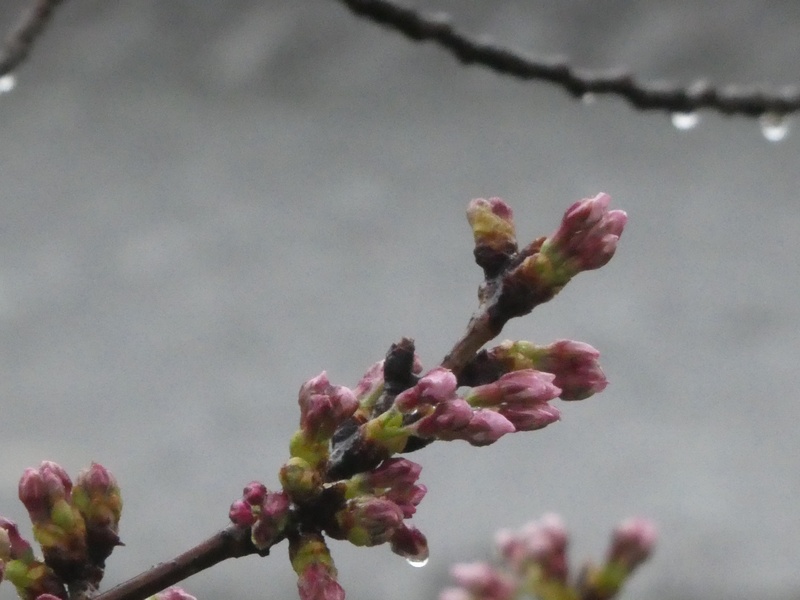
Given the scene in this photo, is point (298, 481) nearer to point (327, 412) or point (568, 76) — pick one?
point (327, 412)

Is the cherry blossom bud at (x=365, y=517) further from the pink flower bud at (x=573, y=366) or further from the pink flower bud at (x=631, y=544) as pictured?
the pink flower bud at (x=631, y=544)

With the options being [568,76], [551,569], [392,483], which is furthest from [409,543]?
[568,76]

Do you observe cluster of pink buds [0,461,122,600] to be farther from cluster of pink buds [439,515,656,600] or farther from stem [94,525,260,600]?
cluster of pink buds [439,515,656,600]

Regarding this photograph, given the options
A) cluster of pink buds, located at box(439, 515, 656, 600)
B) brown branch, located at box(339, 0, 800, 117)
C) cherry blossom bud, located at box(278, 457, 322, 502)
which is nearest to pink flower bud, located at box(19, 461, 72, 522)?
cherry blossom bud, located at box(278, 457, 322, 502)

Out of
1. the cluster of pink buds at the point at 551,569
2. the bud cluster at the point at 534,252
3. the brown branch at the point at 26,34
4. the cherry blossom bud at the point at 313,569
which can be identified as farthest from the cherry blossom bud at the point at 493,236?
the brown branch at the point at 26,34

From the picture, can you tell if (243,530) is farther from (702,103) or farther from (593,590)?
(702,103)

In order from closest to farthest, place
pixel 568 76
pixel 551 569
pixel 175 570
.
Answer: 1. pixel 175 570
2. pixel 551 569
3. pixel 568 76
